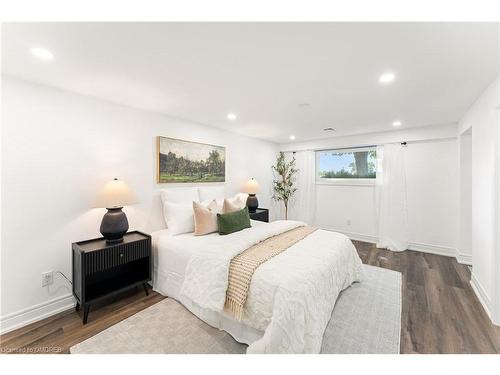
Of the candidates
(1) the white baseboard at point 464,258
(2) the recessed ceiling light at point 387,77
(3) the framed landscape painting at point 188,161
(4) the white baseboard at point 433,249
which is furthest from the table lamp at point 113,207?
(1) the white baseboard at point 464,258

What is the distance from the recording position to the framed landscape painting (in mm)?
3039

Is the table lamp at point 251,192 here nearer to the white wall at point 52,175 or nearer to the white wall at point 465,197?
the white wall at point 52,175

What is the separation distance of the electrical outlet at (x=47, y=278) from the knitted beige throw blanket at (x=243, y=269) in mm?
1858

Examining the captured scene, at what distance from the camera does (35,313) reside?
202 centimetres

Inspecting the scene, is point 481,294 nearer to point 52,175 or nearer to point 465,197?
point 465,197

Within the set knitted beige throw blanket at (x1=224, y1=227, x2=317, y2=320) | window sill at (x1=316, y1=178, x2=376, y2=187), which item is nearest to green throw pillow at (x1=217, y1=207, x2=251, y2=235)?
knitted beige throw blanket at (x1=224, y1=227, x2=317, y2=320)

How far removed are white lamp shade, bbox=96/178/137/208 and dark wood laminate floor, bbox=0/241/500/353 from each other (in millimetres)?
1099

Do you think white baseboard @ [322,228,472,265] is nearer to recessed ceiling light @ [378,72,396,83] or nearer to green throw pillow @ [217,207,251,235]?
recessed ceiling light @ [378,72,396,83]

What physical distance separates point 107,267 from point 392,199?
15.4 ft

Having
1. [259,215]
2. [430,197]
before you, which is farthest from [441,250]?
[259,215]

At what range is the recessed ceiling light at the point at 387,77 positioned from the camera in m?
1.86
